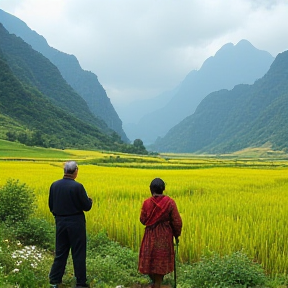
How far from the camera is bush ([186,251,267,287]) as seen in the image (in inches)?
209

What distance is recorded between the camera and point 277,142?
134 m

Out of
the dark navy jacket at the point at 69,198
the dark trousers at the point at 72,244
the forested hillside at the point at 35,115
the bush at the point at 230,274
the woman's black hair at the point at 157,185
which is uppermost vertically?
the forested hillside at the point at 35,115

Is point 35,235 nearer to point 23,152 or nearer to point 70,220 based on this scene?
point 70,220

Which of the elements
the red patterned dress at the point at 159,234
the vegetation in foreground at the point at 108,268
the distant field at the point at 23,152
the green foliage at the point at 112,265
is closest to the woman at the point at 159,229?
the red patterned dress at the point at 159,234

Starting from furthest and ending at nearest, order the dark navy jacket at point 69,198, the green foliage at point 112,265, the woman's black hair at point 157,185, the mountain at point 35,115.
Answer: the mountain at point 35,115
the green foliage at point 112,265
the dark navy jacket at point 69,198
the woman's black hair at point 157,185

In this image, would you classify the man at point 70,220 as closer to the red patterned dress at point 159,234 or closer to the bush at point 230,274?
the red patterned dress at point 159,234

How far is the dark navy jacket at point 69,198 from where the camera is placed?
5.07 metres

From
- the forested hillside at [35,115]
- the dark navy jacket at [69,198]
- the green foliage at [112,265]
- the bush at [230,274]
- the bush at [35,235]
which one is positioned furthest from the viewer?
the forested hillside at [35,115]

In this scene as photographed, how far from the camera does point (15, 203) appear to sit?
340 inches

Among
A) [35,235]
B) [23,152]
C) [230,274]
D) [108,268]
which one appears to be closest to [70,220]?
[108,268]

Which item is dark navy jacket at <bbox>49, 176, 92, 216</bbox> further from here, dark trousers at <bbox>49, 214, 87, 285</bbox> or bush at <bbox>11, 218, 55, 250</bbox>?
bush at <bbox>11, 218, 55, 250</bbox>

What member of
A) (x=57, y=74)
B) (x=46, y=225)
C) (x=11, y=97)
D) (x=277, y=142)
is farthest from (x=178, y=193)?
(x=57, y=74)

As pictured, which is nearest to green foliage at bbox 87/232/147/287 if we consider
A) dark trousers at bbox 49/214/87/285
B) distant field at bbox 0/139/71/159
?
dark trousers at bbox 49/214/87/285

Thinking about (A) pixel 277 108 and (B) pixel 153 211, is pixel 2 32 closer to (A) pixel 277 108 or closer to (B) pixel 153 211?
(A) pixel 277 108
